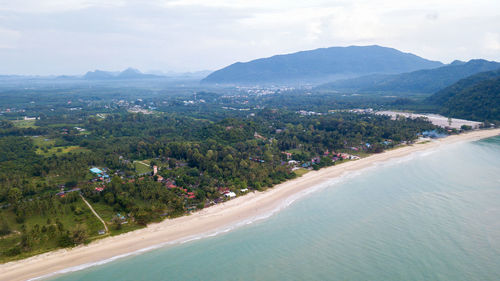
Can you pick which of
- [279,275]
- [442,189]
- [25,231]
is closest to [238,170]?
[279,275]

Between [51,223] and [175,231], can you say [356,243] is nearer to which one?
[175,231]

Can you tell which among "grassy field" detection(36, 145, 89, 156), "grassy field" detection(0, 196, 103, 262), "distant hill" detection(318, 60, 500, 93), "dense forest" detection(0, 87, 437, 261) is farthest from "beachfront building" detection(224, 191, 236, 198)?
"distant hill" detection(318, 60, 500, 93)

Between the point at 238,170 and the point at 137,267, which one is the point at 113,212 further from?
the point at 238,170

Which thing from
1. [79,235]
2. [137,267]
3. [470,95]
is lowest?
[137,267]

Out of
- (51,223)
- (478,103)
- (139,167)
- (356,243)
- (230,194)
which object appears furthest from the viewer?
(478,103)

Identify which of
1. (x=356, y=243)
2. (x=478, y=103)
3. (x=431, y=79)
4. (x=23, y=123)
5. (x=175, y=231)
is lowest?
(x=175, y=231)

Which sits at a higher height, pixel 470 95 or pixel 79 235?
pixel 470 95

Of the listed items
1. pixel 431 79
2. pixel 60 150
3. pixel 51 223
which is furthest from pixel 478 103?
pixel 60 150

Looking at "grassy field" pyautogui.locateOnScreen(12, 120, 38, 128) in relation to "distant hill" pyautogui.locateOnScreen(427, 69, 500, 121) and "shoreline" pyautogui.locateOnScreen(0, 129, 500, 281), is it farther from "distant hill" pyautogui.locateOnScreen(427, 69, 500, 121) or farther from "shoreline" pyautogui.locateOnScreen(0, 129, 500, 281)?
"distant hill" pyautogui.locateOnScreen(427, 69, 500, 121)
